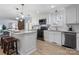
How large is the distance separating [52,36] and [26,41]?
0.64m

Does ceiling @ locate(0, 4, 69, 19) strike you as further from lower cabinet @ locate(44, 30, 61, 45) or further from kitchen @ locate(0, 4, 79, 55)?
lower cabinet @ locate(44, 30, 61, 45)

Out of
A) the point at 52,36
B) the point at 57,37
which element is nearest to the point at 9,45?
the point at 52,36

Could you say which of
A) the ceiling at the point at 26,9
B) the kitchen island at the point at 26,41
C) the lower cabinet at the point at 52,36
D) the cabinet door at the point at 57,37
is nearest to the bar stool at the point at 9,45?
the kitchen island at the point at 26,41

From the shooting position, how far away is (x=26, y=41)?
1933 millimetres

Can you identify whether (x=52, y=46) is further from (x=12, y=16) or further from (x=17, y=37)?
(x=12, y=16)

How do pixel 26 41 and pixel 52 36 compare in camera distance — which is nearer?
pixel 26 41

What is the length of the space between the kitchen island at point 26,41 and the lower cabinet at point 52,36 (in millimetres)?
278

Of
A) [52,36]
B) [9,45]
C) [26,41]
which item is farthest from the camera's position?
[52,36]

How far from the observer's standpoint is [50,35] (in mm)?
2146

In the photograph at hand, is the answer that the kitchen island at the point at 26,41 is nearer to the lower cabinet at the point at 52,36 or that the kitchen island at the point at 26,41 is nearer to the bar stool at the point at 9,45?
the bar stool at the point at 9,45

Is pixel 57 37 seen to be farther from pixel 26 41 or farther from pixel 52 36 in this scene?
pixel 26 41

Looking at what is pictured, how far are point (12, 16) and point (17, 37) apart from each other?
17.2 inches
